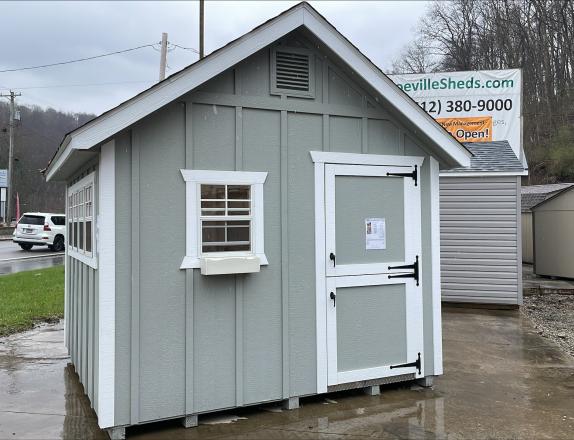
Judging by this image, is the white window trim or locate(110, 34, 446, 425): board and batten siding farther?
the white window trim

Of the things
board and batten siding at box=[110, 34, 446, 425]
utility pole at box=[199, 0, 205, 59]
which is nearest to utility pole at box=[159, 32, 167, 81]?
utility pole at box=[199, 0, 205, 59]

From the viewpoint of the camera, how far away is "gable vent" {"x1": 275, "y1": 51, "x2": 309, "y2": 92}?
15.0 feet

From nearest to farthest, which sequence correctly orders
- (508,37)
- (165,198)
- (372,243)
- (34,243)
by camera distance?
(165,198)
(372,243)
(34,243)
(508,37)

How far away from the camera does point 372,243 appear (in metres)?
4.95

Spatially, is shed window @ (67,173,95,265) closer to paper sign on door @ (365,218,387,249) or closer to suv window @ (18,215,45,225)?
paper sign on door @ (365,218,387,249)

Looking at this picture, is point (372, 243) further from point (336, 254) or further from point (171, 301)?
point (171, 301)

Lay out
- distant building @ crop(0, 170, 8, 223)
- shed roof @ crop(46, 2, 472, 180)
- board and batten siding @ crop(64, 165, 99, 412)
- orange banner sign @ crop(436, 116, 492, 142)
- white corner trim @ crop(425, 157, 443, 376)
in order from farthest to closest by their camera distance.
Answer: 1. distant building @ crop(0, 170, 8, 223)
2. orange banner sign @ crop(436, 116, 492, 142)
3. white corner trim @ crop(425, 157, 443, 376)
4. board and batten siding @ crop(64, 165, 99, 412)
5. shed roof @ crop(46, 2, 472, 180)

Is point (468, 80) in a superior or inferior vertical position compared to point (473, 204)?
superior

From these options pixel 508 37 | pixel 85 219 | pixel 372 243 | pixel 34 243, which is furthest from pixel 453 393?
pixel 508 37

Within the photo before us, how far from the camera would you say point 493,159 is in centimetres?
998

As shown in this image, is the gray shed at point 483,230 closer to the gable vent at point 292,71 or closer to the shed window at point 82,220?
the gable vent at point 292,71

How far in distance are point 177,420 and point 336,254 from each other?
1.96 metres

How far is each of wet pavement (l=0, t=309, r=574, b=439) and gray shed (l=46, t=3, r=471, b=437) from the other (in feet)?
0.62

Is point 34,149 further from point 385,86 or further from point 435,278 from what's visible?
point 435,278
